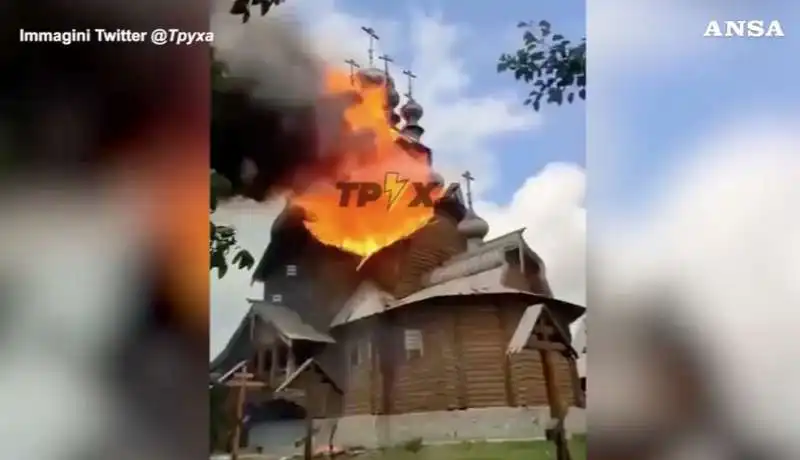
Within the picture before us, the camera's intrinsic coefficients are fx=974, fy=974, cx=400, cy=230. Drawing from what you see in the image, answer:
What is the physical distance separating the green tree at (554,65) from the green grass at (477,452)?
35 cm

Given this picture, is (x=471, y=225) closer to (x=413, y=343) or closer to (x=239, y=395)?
(x=413, y=343)

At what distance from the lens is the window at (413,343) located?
1.00 metres

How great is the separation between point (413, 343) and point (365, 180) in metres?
0.18

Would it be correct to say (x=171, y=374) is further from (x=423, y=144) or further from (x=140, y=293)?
(x=423, y=144)

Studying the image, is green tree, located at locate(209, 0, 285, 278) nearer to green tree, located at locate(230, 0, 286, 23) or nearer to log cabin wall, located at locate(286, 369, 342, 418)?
green tree, located at locate(230, 0, 286, 23)

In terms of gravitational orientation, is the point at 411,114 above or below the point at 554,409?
above

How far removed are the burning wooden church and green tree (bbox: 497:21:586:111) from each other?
113mm

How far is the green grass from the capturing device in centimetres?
99

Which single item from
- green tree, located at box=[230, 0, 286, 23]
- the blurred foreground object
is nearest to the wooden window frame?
the blurred foreground object

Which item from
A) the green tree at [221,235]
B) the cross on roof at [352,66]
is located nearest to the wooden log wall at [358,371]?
the green tree at [221,235]

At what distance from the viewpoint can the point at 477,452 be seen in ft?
3.25

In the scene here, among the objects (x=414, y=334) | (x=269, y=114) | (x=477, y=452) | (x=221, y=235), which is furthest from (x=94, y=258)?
(x=477, y=452)

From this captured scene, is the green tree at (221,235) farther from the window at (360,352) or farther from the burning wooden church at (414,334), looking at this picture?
the window at (360,352)

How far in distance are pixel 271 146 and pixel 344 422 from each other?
0.29 metres
